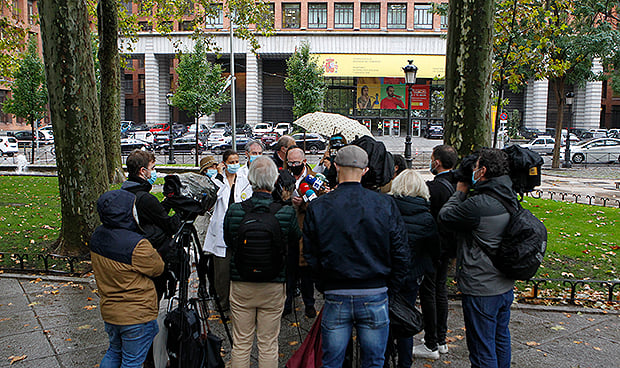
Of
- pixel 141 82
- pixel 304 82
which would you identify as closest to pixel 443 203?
pixel 304 82

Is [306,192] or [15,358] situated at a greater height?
[306,192]

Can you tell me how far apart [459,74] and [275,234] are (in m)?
4.70

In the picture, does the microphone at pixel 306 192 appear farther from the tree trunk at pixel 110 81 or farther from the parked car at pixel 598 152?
the parked car at pixel 598 152

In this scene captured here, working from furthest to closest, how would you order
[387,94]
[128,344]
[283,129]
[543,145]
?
[387,94] → [283,129] → [543,145] → [128,344]

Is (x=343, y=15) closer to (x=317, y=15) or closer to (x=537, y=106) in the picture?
(x=317, y=15)

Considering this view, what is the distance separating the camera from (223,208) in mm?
5387

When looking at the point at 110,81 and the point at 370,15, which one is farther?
the point at 370,15

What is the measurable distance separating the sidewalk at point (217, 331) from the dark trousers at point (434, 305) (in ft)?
0.68

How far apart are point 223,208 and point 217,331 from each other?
1.36 meters

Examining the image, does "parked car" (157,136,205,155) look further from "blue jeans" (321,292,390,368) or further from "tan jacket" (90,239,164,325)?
"blue jeans" (321,292,390,368)

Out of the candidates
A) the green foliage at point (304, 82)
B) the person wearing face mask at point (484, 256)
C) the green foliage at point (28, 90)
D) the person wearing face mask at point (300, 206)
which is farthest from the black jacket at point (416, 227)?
the green foliage at point (304, 82)

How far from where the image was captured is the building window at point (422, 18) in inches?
2010

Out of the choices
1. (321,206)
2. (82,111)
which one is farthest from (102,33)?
(321,206)

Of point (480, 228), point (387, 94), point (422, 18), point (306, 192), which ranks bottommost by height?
point (480, 228)
